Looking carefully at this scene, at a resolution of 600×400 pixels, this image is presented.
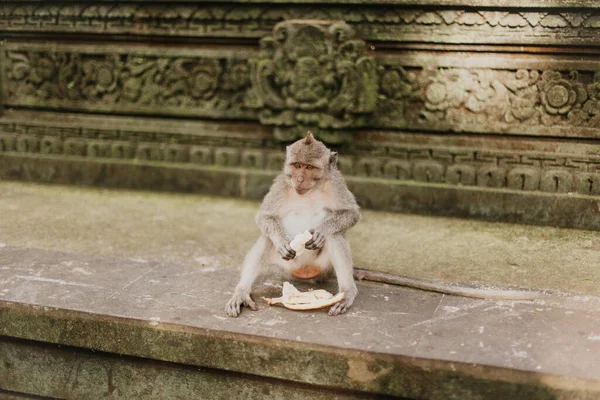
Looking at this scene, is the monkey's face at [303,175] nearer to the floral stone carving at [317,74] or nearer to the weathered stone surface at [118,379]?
the weathered stone surface at [118,379]

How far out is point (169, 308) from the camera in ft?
12.3

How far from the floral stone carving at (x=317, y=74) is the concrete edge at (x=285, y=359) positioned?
3322 mm

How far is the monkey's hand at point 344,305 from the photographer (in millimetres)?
3690

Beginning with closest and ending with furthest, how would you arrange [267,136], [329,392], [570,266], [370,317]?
[329,392]
[370,317]
[570,266]
[267,136]

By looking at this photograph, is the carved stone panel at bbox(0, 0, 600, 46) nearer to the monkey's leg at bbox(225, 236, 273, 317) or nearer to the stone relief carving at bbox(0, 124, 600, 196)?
the stone relief carving at bbox(0, 124, 600, 196)

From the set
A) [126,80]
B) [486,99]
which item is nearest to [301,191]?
[486,99]

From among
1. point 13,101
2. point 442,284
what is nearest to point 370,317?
point 442,284

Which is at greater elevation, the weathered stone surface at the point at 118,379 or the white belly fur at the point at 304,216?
the white belly fur at the point at 304,216

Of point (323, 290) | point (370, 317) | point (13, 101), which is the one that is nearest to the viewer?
point (370, 317)

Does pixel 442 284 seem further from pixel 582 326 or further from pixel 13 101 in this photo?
pixel 13 101

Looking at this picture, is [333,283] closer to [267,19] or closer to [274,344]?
[274,344]

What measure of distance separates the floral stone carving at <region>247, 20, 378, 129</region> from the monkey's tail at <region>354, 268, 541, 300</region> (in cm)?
244

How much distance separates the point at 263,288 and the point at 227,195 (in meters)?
2.82

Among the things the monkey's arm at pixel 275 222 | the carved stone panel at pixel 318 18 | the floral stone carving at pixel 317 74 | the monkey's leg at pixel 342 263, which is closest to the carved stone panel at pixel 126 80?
the carved stone panel at pixel 318 18
